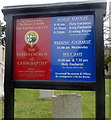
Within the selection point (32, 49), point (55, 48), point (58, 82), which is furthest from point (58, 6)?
point (58, 82)

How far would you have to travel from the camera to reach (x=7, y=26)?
324 cm

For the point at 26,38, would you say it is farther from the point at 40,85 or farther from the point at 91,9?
the point at 91,9

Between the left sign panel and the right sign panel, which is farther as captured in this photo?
the left sign panel

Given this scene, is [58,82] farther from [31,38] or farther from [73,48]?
[31,38]

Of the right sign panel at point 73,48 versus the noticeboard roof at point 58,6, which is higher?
Answer: the noticeboard roof at point 58,6

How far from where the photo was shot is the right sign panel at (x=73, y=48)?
2.93 meters

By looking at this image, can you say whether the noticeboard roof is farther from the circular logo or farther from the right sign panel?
the circular logo

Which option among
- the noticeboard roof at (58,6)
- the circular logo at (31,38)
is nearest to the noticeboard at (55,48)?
the circular logo at (31,38)

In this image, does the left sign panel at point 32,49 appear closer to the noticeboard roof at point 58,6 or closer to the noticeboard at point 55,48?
the noticeboard at point 55,48

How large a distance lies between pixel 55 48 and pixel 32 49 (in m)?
0.39

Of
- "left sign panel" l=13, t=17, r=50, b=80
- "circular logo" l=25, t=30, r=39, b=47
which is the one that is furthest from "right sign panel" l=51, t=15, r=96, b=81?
"circular logo" l=25, t=30, r=39, b=47

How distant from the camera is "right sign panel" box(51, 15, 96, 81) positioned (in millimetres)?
2934

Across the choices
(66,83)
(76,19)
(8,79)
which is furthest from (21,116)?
(76,19)

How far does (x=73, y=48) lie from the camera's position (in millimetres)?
2980
